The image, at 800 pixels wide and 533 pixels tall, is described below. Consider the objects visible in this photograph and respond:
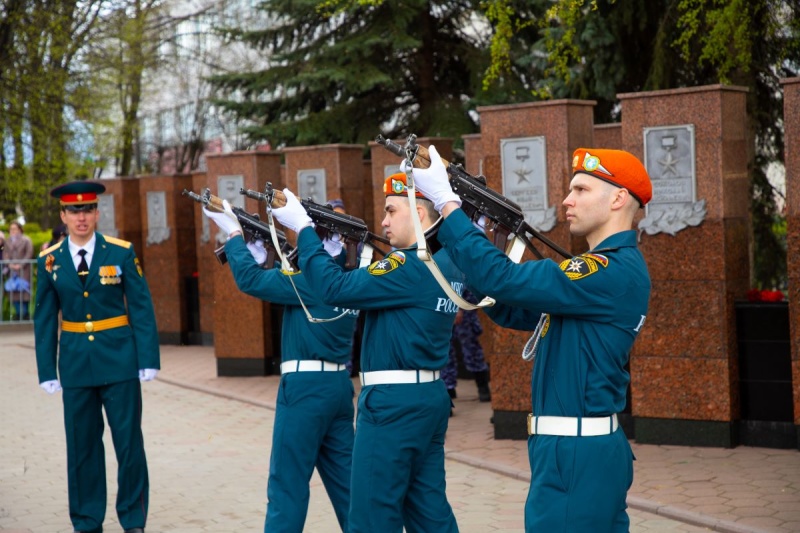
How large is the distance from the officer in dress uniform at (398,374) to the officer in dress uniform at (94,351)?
2472mm

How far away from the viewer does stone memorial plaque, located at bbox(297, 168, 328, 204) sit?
49.0 feet

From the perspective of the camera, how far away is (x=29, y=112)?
25.7m

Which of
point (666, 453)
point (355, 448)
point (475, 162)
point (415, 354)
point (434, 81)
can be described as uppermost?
point (434, 81)

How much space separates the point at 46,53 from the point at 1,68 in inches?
114

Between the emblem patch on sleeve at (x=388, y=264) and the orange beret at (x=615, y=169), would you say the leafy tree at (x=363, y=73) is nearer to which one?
the emblem patch on sleeve at (x=388, y=264)

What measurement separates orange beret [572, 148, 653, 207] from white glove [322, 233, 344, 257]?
2564 millimetres

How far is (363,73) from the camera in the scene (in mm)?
20234

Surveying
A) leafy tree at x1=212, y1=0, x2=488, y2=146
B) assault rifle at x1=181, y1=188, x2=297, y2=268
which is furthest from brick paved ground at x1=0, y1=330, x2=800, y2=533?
leafy tree at x1=212, y1=0, x2=488, y2=146

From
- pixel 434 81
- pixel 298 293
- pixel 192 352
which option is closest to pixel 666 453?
pixel 298 293

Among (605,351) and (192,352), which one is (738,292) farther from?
(192,352)

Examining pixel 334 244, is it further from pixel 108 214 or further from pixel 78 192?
pixel 108 214

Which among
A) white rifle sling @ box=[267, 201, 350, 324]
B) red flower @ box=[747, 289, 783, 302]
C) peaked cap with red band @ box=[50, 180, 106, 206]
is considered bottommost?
red flower @ box=[747, 289, 783, 302]

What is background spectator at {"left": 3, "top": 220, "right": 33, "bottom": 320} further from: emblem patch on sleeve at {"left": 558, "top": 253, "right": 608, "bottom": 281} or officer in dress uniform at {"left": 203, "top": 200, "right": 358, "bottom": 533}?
emblem patch on sleeve at {"left": 558, "top": 253, "right": 608, "bottom": 281}

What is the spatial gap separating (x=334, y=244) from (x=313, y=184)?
8.30m
